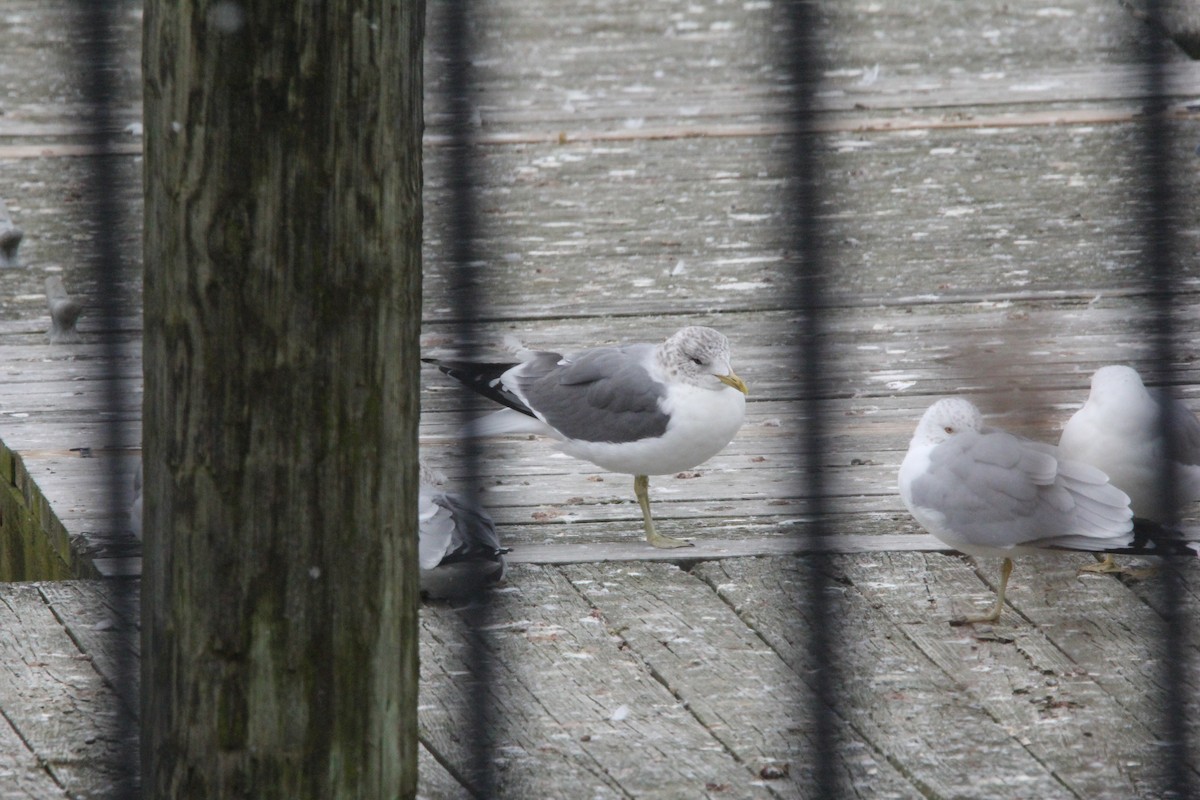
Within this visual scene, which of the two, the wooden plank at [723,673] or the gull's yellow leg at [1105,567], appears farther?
the gull's yellow leg at [1105,567]

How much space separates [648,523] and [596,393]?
0.55 m

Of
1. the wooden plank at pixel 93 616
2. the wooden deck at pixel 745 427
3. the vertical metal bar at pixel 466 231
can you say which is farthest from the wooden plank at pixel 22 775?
the vertical metal bar at pixel 466 231

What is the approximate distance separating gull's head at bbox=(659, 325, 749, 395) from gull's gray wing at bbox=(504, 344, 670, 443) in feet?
0.21

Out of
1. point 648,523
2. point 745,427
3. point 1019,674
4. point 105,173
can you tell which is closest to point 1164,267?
point 105,173

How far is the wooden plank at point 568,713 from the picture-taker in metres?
2.55

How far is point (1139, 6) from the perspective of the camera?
1.82 meters

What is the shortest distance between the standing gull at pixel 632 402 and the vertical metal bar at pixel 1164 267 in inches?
67.6

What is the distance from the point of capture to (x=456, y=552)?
128 inches

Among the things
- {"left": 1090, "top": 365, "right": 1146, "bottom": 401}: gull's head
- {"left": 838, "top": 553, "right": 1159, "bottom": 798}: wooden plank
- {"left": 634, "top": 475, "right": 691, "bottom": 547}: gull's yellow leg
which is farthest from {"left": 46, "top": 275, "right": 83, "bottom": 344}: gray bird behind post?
{"left": 1090, "top": 365, "right": 1146, "bottom": 401}: gull's head

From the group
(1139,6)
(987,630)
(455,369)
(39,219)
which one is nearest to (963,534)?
(987,630)

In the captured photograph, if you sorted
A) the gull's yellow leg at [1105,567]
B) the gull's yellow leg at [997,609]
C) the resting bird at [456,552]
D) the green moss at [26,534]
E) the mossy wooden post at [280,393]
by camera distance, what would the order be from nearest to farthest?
1. the mossy wooden post at [280,393]
2. the gull's yellow leg at [997,609]
3. the resting bird at [456,552]
4. the gull's yellow leg at [1105,567]
5. the green moss at [26,534]

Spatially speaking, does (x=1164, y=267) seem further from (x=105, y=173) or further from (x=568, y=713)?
(x=568, y=713)

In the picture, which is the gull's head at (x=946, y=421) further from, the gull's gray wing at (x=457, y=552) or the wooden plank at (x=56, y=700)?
the wooden plank at (x=56, y=700)

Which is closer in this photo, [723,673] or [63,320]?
[723,673]
